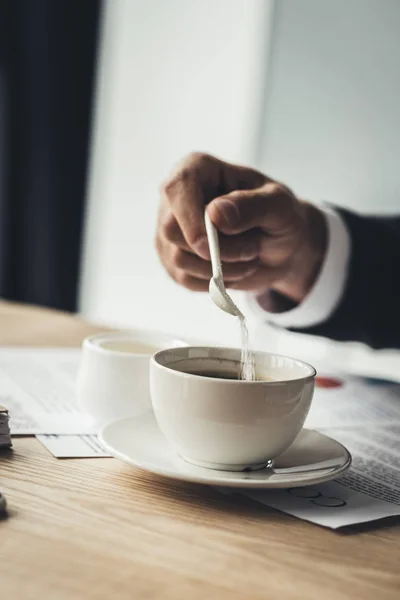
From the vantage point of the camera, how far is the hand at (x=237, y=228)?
74 cm

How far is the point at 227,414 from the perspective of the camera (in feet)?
1.56

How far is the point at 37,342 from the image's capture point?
994 millimetres

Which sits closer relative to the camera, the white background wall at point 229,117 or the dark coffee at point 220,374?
the dark coffee at point 220,374

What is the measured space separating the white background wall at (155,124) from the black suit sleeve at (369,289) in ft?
4.42

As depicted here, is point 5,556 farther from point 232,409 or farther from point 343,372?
point 343,372

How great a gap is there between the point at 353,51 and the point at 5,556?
2084 mm

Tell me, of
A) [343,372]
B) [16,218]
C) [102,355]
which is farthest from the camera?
[16,218]

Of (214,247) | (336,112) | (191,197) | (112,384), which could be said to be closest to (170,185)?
(191,197)

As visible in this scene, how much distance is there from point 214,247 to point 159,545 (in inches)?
12.1

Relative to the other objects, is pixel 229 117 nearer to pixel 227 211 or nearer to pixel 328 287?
pixel 328 287

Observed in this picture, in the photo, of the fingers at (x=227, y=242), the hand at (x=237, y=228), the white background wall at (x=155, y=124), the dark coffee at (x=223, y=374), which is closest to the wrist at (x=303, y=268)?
the hand at (x=237, y=228)

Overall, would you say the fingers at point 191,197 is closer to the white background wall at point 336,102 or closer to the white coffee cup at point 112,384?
the white coffee cup at point 112,384

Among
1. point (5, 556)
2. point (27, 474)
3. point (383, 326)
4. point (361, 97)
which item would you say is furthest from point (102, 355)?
point (361, 97)

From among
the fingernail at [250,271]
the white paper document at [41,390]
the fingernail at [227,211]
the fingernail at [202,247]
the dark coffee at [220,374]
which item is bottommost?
the white paper document at [41,390]
